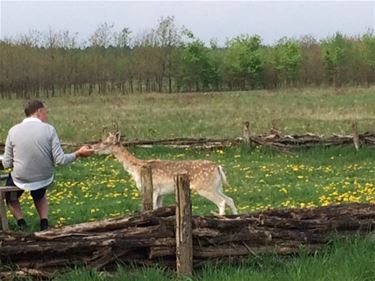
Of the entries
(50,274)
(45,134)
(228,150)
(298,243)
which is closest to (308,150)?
(228,150)

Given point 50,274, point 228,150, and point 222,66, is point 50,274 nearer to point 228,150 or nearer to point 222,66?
point 228,150

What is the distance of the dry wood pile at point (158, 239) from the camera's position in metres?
6.56

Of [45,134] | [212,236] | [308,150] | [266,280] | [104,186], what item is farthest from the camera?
[308,150]

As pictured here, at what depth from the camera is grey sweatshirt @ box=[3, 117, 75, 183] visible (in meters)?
9.65

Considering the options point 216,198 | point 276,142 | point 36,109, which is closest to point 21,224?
point 36,109

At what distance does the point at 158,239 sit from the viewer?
675cm

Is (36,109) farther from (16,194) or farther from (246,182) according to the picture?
(246,182)

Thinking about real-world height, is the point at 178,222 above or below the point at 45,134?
below

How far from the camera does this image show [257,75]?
81.0m

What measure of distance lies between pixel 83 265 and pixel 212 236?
1.27 metres

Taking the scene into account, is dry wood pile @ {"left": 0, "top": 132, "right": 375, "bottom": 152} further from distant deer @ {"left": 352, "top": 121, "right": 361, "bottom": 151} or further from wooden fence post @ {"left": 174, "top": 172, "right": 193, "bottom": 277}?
wooden fence post @ {"left": 174, "top": 172, "right": 193, "bottom": 277}

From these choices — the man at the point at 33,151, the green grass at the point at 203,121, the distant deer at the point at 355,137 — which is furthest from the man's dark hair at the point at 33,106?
the green grass at the point at 203,121

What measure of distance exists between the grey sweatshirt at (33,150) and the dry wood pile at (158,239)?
303 centimetres

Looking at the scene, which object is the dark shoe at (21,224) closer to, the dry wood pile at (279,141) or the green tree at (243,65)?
the dry wood pile at (279,141)
